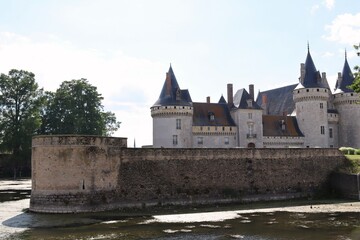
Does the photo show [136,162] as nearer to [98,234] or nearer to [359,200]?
[98,234]

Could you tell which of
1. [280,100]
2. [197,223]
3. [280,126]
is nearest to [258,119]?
[280,126]

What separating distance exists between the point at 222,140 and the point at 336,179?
45.1 feet

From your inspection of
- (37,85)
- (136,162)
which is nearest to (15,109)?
(37,85)

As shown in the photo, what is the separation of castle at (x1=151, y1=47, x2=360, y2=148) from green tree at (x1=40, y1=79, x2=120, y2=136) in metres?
15.7

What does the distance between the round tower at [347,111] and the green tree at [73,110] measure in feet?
90.5

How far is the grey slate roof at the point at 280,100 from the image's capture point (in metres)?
48.5

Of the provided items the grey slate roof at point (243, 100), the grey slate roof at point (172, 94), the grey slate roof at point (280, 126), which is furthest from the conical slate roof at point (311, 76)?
the grey slate roof at point (172, 94)

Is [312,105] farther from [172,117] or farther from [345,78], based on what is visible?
[172,117]

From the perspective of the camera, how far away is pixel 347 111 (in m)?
44.0

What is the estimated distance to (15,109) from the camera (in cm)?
4947

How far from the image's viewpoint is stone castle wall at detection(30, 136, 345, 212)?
73.2ft

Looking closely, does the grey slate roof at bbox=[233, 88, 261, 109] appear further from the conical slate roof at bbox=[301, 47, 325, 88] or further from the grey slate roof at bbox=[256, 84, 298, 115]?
the grey slate roof at bbox=[256, 84, 298, 115]

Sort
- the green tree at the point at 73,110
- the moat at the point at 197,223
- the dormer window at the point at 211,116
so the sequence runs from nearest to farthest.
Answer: the moat at the point at 197,223 < the dormer window at the point at 211,116 < the green tree at the point at 73,110

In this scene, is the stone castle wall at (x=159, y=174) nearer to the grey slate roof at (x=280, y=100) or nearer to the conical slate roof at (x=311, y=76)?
the conical slate roof at (x=311, y=76)
